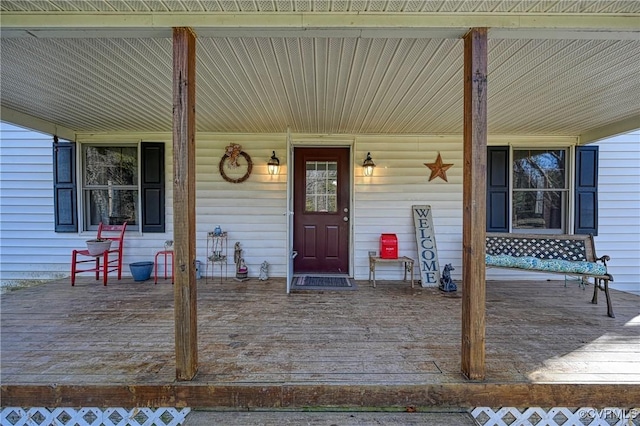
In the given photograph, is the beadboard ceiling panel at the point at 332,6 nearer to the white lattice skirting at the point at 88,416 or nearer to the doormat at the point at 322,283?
the white lattice skirting at the point at 88,416

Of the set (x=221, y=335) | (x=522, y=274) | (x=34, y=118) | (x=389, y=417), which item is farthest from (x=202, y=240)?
(x=522, y=274)

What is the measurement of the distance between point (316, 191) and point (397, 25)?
319 cm

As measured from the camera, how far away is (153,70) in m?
2.76

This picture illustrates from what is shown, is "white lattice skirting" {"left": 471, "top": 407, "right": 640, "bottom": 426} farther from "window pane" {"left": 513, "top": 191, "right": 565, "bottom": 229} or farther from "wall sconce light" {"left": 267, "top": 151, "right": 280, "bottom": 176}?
"wall sconce light" {"left": 267, "top": 151, "right": 280, "bottom": 176}

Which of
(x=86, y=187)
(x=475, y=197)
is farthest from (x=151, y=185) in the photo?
(x=475, y=197)

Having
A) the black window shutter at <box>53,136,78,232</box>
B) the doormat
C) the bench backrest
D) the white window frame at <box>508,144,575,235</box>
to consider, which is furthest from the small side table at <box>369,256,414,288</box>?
the black window shutter at <box>53,136,78,232</box>

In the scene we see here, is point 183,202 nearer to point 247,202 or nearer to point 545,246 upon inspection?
point 247,202

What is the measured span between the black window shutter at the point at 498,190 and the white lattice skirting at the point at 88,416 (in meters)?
4.89

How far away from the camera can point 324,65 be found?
265 cm

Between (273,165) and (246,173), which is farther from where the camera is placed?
(246,173)

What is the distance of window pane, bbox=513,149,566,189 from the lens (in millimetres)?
4895

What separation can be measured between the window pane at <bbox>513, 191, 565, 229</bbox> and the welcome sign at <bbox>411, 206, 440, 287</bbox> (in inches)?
58.7

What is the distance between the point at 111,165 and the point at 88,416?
162 inches

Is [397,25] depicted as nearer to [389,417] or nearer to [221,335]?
[389,417]
